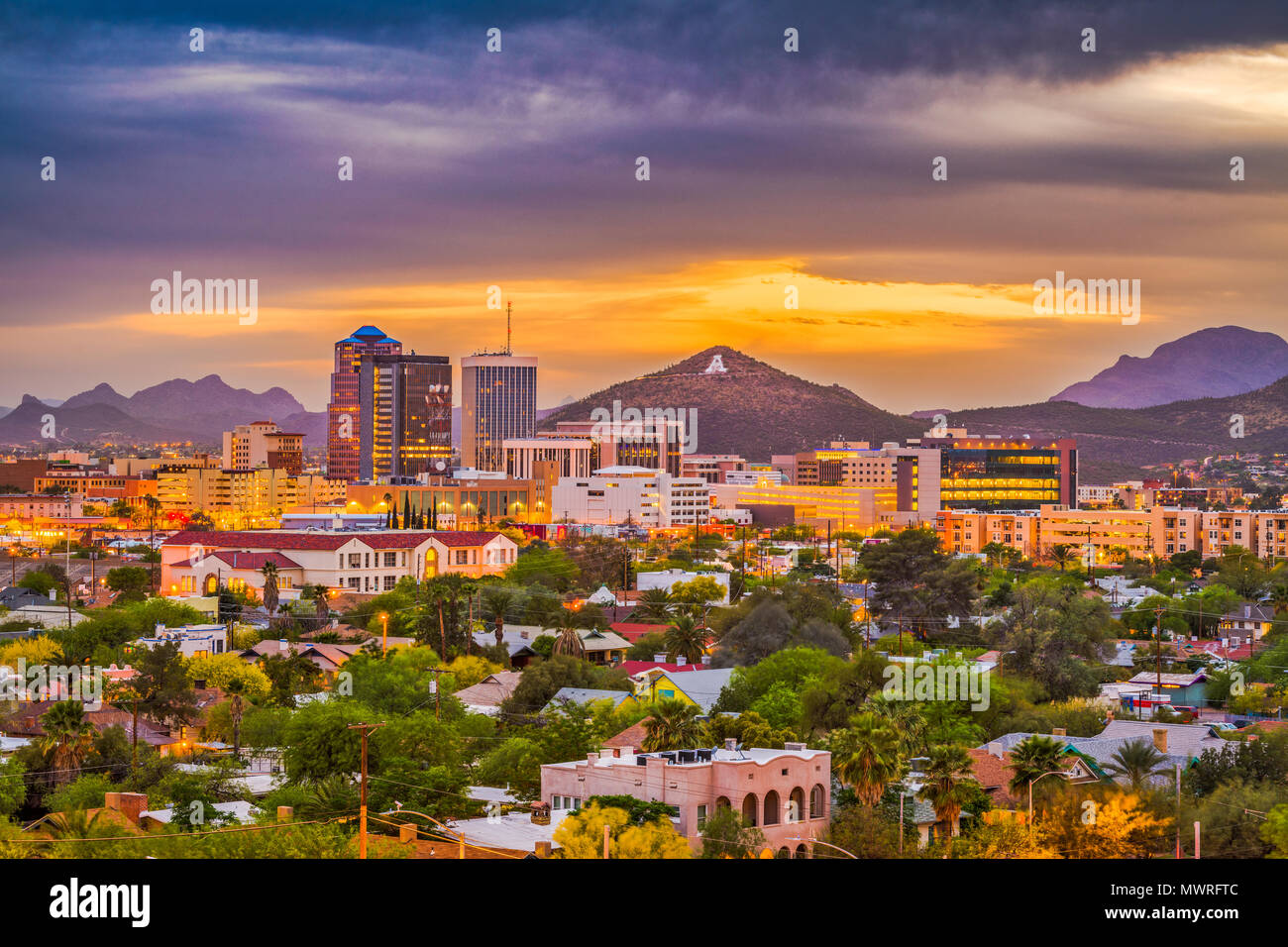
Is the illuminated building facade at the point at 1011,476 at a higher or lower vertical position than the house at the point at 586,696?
higher

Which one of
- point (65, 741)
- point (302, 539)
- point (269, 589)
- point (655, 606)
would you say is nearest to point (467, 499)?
point (302, 539)

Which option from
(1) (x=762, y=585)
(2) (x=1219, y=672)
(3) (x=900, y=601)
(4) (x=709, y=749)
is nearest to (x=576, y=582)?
(1) (x=762, y=585)

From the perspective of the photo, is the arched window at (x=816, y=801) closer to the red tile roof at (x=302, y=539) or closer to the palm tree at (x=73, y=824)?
the palm tree at (x=73, y=824)

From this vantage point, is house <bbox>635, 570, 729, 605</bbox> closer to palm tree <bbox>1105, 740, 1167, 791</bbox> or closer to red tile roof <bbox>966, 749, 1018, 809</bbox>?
red tile roof <bbox>966, 749, 1018, 809</bbox>

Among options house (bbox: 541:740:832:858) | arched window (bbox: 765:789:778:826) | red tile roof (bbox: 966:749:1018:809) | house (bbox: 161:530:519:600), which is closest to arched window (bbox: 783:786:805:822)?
house (bbox: 541:740:832:858)

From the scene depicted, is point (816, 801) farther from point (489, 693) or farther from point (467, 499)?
point (467, 499)

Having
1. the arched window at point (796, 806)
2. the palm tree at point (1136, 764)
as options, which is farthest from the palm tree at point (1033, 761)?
the arched window at point (796, 806)
